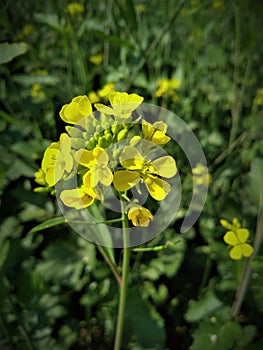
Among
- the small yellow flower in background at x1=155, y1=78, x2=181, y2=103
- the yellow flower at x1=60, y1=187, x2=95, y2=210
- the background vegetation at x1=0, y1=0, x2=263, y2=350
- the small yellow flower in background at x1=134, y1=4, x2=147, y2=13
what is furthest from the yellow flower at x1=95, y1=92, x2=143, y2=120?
the small yellow flower in background at x1=134, y1=4, x2=147, y2=13

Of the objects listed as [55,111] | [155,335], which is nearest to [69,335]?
[155,335]

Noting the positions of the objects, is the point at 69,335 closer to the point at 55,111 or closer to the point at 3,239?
the point at 3,239

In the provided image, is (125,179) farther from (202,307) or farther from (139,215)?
(202,307)

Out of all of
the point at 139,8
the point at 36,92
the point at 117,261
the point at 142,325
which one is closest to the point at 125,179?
the point at 142,325

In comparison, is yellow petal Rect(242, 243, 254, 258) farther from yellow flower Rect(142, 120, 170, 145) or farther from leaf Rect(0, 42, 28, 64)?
leaf Rect(0, 42, 28, 64)

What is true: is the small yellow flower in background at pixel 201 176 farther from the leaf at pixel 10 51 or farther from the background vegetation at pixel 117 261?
the leaf at pixel 10 51

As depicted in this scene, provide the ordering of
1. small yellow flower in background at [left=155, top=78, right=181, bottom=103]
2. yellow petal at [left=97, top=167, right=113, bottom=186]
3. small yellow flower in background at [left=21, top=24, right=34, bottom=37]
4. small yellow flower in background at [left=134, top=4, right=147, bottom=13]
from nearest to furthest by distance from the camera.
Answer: yellow petal at [left=97, top=167, right=113, bottom=186]
small yellow flower in background at [left=155, top=78, right=181, bottom=103]
small yellow flower in background at [left=134, top=4, right=147, bottom=13]
small yellow flower in background at [left=21, top=24, right=34, bottom=37]
